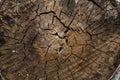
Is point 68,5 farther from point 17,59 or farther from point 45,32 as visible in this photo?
point 17,59

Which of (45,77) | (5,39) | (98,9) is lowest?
(45,77)

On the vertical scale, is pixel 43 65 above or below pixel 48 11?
below

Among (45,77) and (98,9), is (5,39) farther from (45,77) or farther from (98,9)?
(98,9)

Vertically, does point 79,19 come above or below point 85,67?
above

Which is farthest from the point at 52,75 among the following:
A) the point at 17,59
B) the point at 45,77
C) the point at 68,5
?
the point at 68,5

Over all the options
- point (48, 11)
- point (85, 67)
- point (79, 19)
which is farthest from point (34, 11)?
point (85, 67)
